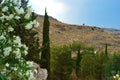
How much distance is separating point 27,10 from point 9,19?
42 centimetres

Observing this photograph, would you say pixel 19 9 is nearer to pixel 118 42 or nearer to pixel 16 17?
pixel 16 17

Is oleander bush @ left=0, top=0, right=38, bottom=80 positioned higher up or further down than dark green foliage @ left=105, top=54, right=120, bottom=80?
higher up

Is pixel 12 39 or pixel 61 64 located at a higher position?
pixel 12 39

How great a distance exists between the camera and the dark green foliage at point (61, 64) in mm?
57500

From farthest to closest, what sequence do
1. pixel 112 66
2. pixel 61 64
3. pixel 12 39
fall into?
pixel 112 66, pixel 61 64, pixel 12 39

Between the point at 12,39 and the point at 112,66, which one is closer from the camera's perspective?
the point at 12,39

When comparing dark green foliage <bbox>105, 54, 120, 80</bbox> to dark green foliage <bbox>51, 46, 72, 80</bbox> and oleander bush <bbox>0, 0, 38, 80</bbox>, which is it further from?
oleander bush <bbox>0, 0, 38, 80</bbox>

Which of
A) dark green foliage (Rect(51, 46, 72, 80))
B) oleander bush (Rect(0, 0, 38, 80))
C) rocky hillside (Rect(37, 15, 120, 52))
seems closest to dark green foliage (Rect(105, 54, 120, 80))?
dark green foliage (Rect(51, 46, 72, 80))

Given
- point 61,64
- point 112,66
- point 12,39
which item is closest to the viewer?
point 12,39

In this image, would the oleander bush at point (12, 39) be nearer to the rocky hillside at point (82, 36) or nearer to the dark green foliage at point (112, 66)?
the dark green foliage at point (112, 66)

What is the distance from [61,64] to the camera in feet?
192

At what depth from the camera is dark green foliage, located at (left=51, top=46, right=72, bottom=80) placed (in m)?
57.5

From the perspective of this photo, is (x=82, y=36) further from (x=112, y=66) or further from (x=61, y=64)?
(x=61, y=64)

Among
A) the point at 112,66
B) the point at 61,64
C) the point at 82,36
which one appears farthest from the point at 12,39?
the point at 82,36
